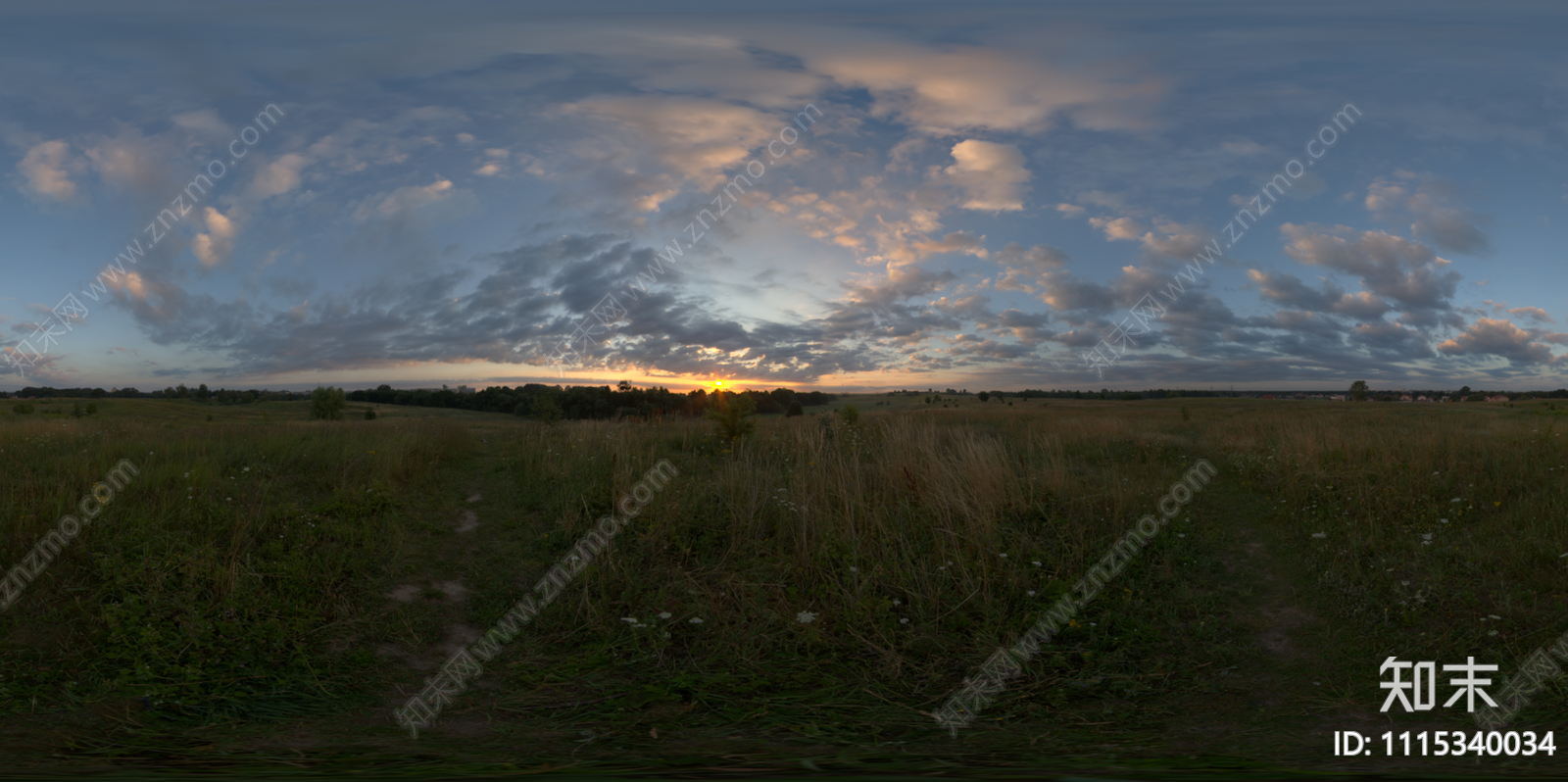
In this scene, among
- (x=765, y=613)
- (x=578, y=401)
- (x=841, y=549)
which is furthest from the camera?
(x=578, y=401)

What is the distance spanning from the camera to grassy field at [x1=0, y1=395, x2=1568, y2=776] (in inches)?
167

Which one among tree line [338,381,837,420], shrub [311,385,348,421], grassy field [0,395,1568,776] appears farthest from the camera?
shrub [311,385,348,421]

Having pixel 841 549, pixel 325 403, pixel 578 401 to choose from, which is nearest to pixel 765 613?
pixel 841 549

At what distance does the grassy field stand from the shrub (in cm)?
3743

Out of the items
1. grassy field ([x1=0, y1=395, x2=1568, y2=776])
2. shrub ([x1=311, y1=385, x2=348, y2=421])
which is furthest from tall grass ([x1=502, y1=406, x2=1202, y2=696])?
shrub ([x1=311, y1=385, x2=348, y2=421])

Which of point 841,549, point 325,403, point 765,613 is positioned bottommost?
point 765,613

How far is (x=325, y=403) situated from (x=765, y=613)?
46600 millimetres

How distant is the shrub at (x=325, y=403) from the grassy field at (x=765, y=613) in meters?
37.4

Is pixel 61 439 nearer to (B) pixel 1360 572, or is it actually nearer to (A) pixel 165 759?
(A) pixel 165 759

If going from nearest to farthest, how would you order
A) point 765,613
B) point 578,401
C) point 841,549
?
point 765,613
point 841,549
point 578,401

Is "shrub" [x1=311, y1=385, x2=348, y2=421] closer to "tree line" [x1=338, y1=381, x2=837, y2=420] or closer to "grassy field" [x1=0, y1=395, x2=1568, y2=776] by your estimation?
"tree line" [x1=338, y1=381, x2=837, y2=420]

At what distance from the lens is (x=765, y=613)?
578 cm

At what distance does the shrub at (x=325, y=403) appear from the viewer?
1638 inches

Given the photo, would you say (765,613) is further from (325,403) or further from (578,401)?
(325,403)
